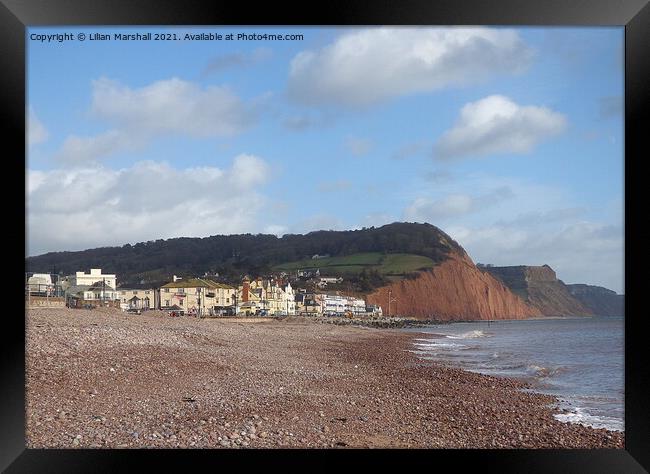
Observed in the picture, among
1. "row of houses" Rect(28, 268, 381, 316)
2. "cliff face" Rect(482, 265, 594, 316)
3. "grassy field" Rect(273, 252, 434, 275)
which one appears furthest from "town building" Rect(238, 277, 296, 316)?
"cliff face" Rect(482, 265, 594, 316)

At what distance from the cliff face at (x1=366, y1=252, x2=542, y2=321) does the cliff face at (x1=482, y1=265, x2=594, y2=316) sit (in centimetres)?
23

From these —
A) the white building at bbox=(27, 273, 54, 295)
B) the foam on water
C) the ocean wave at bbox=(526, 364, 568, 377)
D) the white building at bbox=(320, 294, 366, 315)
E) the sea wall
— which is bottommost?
the ocean wave at bbox=(526, 364, 568, 377)

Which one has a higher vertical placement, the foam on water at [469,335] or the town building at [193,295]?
the town building at [193,295]

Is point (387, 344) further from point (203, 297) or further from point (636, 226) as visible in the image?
point (636, 226)

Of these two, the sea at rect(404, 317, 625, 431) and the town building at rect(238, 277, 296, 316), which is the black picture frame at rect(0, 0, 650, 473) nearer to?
the sea at rect(404, 317, 625, 431)

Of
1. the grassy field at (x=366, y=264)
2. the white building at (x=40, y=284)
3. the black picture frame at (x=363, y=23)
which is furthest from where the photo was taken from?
the grassy field at (x=366, y=264)

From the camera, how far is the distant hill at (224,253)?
8.54 metres

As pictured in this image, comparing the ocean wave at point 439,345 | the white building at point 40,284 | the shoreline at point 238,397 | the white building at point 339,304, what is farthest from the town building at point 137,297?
the ocean wave at point 439,345

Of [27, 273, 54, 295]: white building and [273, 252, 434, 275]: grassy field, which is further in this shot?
[273, 252, 434, 275]: grassy field

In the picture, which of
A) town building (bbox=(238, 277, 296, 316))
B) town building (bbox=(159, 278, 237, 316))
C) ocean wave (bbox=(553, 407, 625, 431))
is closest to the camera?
ocean wave (bbox=(553, 407, 625, 431))

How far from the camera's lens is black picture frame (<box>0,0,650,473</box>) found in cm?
328

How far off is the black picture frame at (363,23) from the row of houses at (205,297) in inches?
216

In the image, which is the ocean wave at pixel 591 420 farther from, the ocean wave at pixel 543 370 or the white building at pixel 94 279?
the white building at pixel 94 279

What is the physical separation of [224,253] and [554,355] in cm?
734
